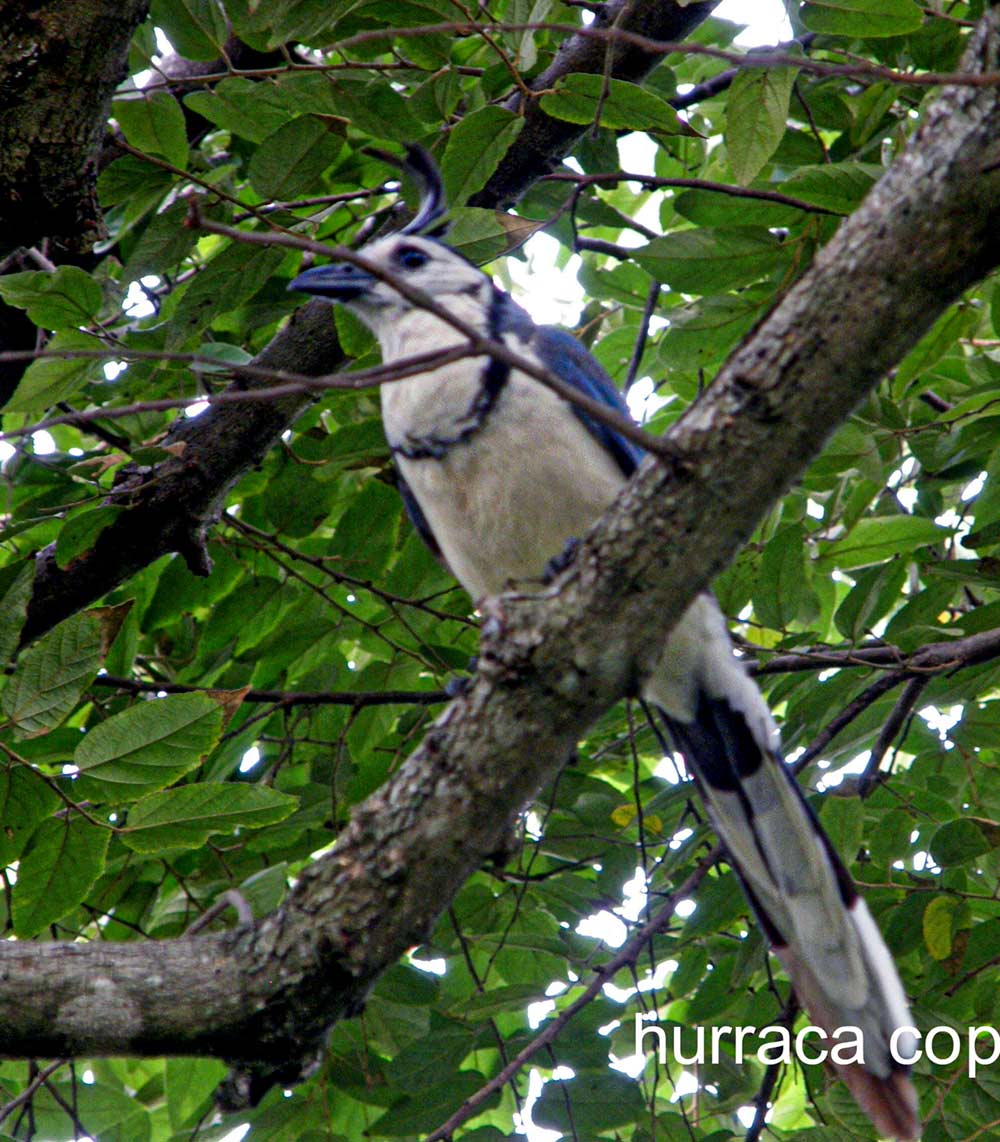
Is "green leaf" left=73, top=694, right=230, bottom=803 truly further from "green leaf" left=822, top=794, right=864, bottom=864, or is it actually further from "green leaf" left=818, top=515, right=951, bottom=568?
"green leaf" left=818, top=515, right=951, bottom=568

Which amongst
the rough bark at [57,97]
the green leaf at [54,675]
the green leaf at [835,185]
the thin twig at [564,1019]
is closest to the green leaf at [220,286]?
the rough bark at [57,97]

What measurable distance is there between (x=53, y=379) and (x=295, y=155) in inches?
29.5

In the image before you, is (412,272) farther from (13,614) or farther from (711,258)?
(13,614)

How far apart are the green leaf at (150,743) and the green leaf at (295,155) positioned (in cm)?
124

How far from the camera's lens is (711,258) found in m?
3.13

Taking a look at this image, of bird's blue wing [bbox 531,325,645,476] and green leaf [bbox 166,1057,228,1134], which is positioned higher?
bird's blue wing [bbox 531,325,645,476]

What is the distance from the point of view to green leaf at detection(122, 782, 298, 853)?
2.60 metres

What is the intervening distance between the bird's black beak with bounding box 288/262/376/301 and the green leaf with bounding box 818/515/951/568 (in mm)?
1354

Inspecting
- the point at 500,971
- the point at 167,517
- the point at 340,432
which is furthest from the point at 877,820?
the point at 167,517

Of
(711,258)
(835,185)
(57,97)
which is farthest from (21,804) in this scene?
(835,185)

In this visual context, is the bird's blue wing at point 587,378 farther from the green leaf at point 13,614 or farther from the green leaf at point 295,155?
the green leaf at point 13,614

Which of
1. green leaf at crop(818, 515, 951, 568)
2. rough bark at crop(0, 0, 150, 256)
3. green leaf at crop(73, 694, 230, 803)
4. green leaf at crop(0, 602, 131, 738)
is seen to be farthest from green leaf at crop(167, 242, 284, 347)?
green leaf at crop(818, 515, 951, 568)

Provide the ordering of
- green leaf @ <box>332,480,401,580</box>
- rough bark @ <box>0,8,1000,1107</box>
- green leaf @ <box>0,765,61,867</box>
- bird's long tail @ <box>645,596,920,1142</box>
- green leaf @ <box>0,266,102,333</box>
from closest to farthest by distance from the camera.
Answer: rough bark @ <box>0,8,1000,1107</box>
bird's long tail @ <box>645,596,920,1142</box>
green leaf @ <box>0,765,61,867</box>
green leaf @ <box>0,266,102,333</box>
green leaf @ <box>332,480,401,580</box>

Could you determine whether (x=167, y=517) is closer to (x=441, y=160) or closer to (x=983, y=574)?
(x=441, y=160)
